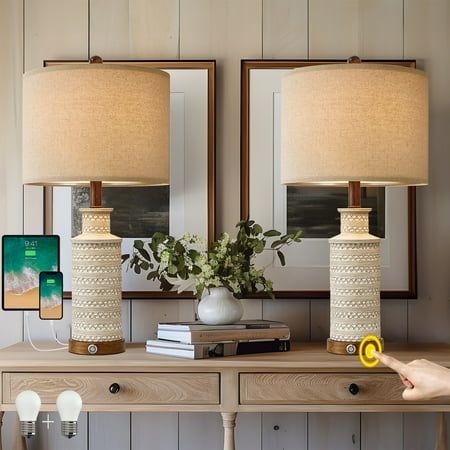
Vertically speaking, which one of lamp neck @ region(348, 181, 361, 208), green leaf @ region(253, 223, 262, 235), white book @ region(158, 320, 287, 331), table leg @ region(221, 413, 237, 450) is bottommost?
table leg @ region(221, 413, 237, 450)

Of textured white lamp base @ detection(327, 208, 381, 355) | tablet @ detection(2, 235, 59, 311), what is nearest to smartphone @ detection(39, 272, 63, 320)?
Result: tablet @ detection(2, 235, 59, 311)

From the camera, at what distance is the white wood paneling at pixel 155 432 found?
110 inches

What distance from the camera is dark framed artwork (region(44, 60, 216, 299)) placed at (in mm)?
2723

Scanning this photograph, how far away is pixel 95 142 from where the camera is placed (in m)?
2.25

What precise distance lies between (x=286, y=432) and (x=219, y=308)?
2.06 feet

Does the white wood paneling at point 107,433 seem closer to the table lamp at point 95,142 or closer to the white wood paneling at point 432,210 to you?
the table lamp at point 95,142

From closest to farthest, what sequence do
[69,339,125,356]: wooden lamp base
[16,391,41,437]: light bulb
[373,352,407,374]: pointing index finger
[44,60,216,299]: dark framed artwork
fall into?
[373,352,407,374]: pointing index finger
[16,391,41,437]: light bulb
[69,339,125,356]: wooden lamp base
[44,60,216,299]: dark framed artwork

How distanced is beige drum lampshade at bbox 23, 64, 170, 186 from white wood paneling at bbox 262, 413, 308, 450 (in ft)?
3.34

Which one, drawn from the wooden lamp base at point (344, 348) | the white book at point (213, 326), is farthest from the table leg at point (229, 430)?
the wooden lamp base at point (344, 348)

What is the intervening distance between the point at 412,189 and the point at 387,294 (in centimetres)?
37

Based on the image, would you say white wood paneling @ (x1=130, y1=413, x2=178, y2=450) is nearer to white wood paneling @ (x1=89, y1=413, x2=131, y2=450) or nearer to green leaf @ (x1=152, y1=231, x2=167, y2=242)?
white wood paneling @ (x1=89, y1=413, x2=131, y2=450)

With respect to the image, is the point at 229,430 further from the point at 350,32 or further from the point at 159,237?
the point at 350,32

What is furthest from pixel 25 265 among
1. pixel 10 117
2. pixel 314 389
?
pixel 314 389

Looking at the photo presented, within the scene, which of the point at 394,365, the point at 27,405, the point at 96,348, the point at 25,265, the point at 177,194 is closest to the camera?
the point at 394,365
